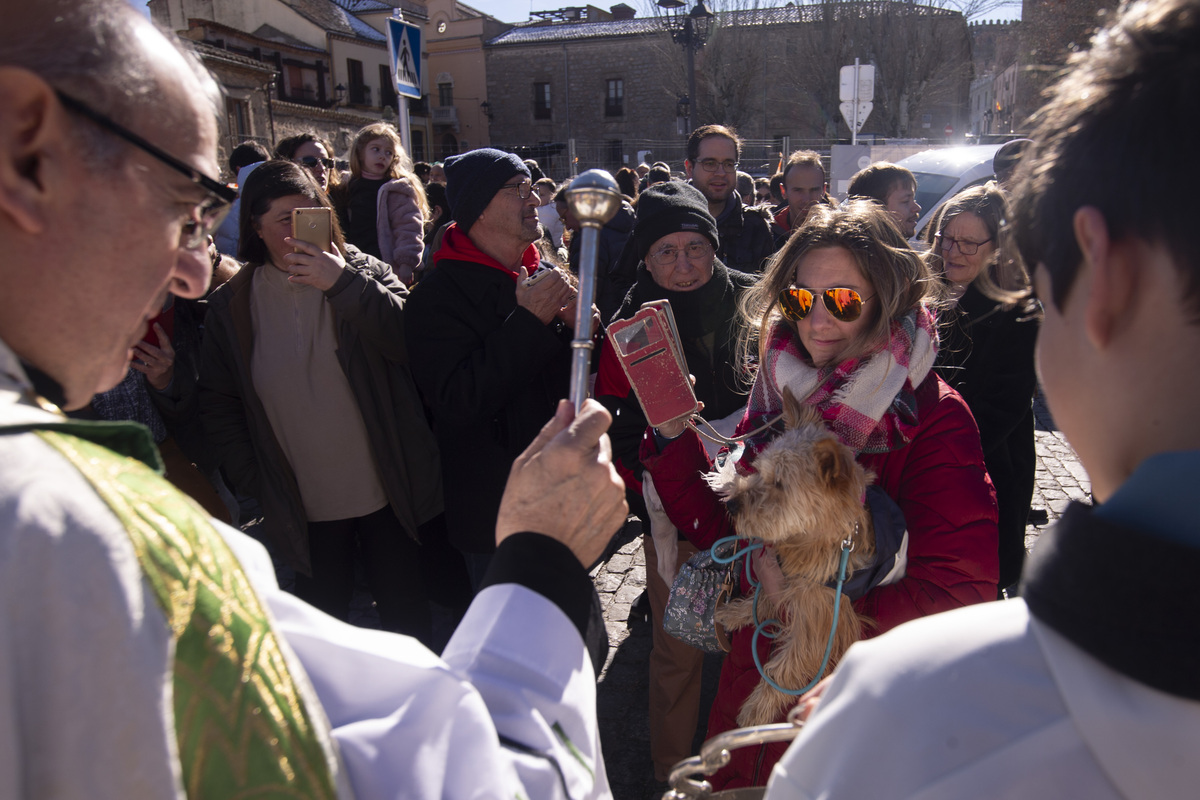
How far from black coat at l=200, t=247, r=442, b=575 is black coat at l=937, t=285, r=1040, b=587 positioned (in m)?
2.14

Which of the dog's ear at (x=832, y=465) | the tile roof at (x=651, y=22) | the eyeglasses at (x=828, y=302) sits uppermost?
the tile roof at (x=651, y=22)

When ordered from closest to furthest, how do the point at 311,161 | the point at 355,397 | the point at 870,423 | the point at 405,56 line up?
the point at 870,423 < the point at 355,397 < the point at 311,161 < the point at 405,56

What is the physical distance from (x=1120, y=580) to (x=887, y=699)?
231mm

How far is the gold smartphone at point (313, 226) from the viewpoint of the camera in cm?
281

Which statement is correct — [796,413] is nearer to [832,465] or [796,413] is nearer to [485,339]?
[832,465]

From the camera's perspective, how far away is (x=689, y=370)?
2967 mm

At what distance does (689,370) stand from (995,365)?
1230mm

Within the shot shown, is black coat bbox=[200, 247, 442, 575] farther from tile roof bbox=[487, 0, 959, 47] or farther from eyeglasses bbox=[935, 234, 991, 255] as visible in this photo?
tile roof bbox=[487, 0, 959, 47]

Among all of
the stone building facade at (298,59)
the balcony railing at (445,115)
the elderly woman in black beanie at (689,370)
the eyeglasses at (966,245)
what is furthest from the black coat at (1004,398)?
the balcony railing at (445,115)

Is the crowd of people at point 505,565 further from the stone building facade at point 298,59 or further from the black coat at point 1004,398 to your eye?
the stone building facade at point 298,59

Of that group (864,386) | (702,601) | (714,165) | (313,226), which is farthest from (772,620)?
(714,165)

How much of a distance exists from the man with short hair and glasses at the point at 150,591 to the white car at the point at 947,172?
786 cm

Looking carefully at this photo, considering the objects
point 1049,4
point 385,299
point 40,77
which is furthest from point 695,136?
point 1049,4

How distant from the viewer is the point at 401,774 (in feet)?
2.84
